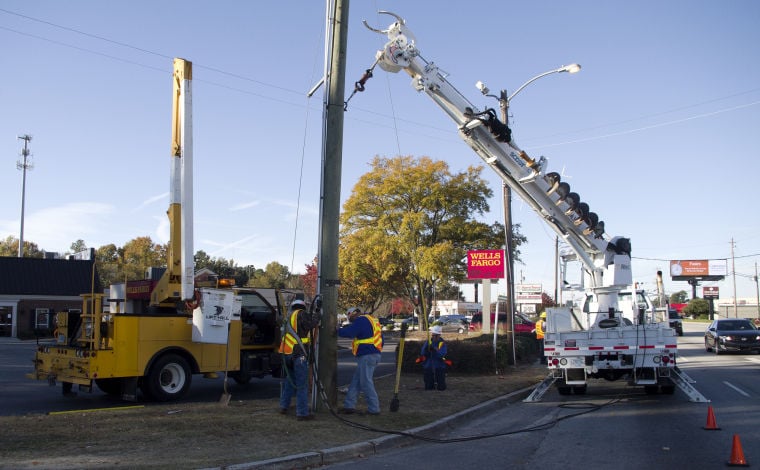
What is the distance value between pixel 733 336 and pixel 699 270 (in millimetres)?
89717

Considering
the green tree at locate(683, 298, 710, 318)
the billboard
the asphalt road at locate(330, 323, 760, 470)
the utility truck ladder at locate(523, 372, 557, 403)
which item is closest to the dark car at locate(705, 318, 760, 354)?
the asphalt road at locate(330, 323, 760, 470)

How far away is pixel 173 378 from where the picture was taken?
1163 centimetres

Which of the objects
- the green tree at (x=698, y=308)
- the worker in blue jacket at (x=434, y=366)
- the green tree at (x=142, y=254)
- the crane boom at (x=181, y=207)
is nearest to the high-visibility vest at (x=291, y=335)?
the crane boom at (x=181, y=207)

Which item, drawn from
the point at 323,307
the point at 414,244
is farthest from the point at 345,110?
the point at 414,244

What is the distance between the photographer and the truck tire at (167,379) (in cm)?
1115

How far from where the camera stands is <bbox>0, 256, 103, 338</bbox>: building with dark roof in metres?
41.6

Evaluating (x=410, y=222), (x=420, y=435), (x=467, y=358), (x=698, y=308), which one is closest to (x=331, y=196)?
(x=420, y=435)

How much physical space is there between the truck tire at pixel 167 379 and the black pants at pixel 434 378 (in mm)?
4608

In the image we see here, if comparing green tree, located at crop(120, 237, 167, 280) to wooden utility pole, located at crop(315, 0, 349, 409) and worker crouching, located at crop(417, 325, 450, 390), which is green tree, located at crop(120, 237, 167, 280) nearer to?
worker crouching, located at crop(417, 325, 450, 390)

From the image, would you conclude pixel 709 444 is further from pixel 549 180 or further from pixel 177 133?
pixel 177 133

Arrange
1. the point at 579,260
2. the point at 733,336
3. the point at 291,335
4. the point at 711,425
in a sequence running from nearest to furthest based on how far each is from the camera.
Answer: the point at 711,425, the point at 291,335, the point at 579,260, the point at 733,336

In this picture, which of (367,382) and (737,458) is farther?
(367,382)

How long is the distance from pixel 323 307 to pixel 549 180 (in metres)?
6.30

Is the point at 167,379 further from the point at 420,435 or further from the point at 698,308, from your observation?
the point at 698,308
